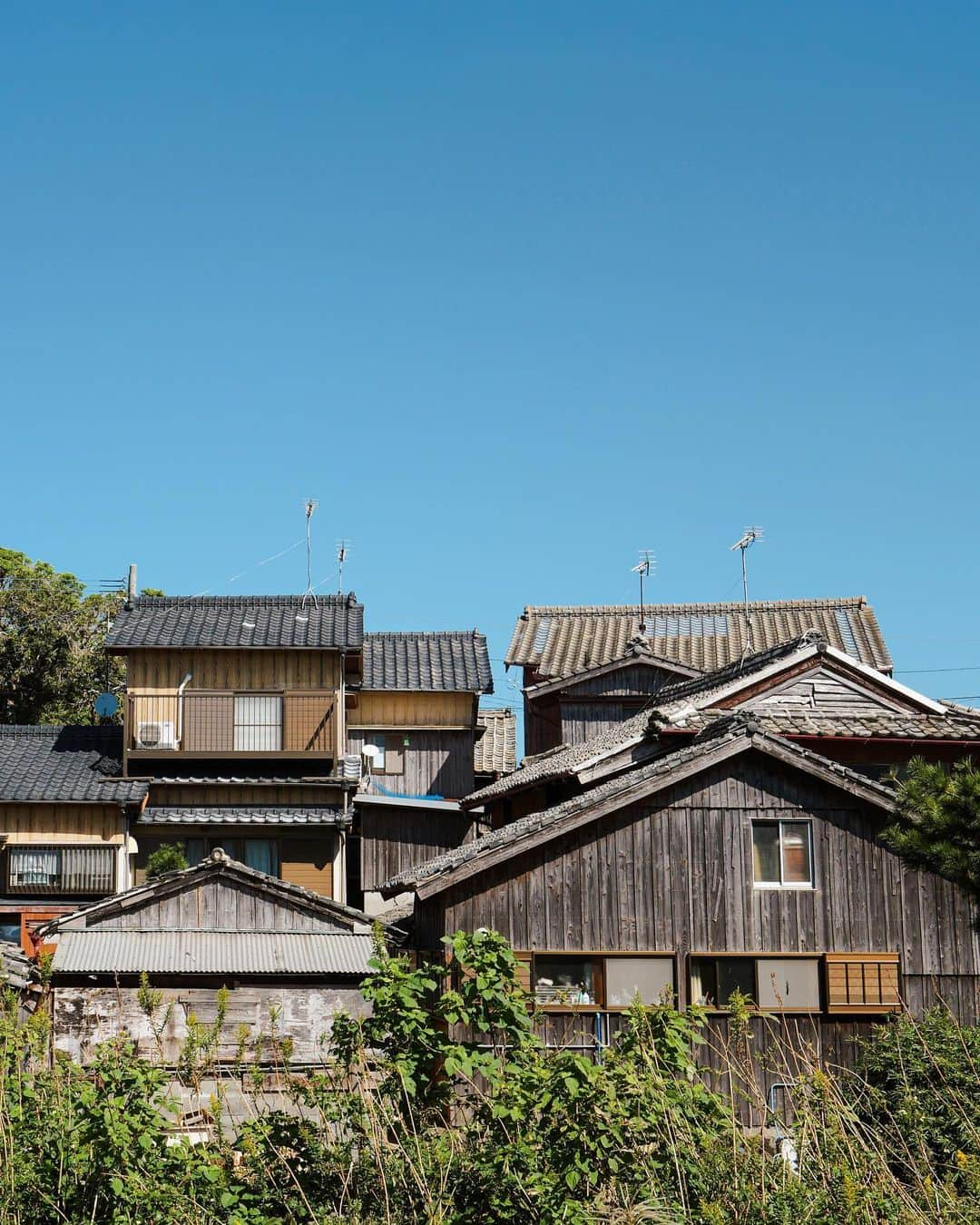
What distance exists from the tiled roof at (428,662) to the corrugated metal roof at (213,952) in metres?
14.8

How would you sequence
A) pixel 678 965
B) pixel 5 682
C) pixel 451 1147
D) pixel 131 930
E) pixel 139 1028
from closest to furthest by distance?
pixel 451 1147, pixel 678 965, pixel 139 1028, pixel 131 930, pixel 5 682

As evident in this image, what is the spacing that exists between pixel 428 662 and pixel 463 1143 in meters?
27.4

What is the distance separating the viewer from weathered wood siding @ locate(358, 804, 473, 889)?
32.7 meters

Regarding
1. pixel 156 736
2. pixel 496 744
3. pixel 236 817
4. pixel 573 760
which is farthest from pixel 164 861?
pixel 496 744

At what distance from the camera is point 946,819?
9398 millimetres

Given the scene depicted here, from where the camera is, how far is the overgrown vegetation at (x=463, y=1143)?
7980 millimetres

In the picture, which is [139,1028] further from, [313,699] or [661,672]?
[661,672]

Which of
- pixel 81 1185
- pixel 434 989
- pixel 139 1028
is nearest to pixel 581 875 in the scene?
pixel 139 1028

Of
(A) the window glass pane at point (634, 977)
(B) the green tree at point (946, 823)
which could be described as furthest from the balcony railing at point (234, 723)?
(B) the green tree at point (946, 823)

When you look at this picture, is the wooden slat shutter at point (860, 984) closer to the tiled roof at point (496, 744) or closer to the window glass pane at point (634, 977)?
the window glass pane at point (634, 977)

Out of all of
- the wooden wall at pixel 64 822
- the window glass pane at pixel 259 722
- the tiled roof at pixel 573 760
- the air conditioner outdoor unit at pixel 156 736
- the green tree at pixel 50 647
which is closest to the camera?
the tiled roof at pixel 573 760

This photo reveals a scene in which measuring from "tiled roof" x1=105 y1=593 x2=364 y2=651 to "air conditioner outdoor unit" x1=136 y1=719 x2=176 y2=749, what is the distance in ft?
5.84

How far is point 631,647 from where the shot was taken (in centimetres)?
3409

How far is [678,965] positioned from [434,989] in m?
7.75
